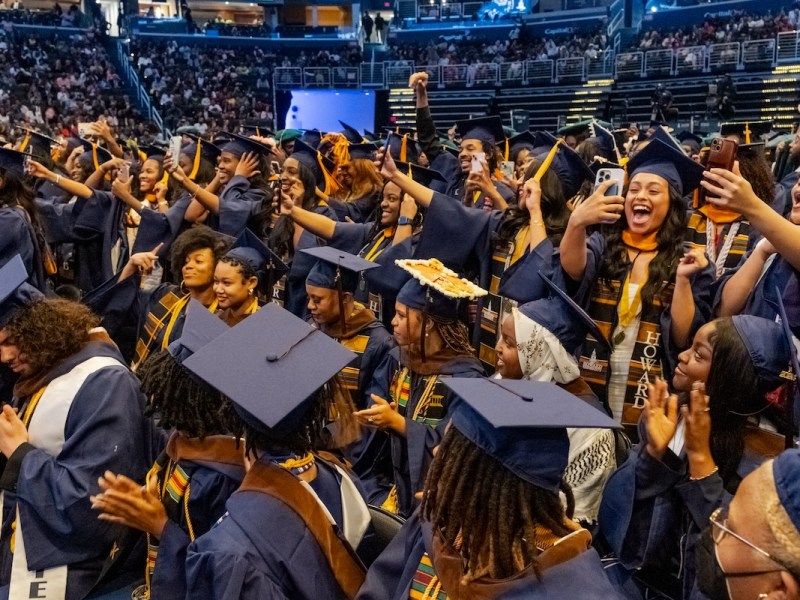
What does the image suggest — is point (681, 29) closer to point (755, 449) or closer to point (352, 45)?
point (352, 45)

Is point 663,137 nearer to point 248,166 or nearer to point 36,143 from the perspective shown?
point 248,166

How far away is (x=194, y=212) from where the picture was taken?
575 cm

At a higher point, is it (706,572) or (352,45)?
(352,45)

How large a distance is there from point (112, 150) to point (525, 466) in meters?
7.60

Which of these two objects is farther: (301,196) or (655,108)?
(655,108)

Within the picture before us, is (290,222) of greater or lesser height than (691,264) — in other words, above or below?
below

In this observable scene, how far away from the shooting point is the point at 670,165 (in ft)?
10.9

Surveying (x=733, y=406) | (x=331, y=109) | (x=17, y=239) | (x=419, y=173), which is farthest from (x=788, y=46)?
(x=733, y=406)

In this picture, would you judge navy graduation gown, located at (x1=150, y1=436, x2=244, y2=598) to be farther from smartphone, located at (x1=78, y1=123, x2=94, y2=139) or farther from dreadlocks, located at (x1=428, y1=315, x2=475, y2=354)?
smartphone, located at (x1=78, y1=123, x2=94, y2=139)

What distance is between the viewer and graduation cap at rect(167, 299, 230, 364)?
2.47 meters

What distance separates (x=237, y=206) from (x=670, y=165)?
3236 millimetres

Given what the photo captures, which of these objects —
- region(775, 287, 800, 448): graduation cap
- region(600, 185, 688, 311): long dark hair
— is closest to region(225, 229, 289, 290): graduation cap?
region(600, 185, 688, 311): long dark hair

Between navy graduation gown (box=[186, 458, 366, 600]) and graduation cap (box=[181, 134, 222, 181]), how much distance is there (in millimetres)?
4851

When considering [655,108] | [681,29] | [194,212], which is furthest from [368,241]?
[681,29]
